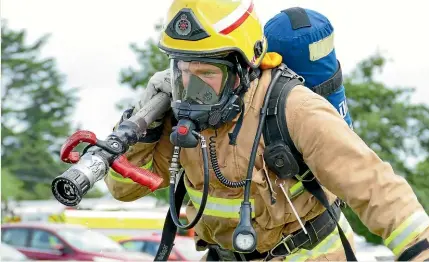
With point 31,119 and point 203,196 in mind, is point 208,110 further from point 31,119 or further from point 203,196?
point 31,119

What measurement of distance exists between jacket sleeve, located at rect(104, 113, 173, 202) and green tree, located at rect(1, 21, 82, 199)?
30435 millimetres

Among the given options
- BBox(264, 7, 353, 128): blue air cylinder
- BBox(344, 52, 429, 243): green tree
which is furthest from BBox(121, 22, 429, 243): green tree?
BBox(264, 7, 353, 128): blue air cylinder

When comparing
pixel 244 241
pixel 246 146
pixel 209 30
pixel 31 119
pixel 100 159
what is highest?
pixel 209 30

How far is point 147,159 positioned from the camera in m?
4.73

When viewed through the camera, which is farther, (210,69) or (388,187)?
(210,69)

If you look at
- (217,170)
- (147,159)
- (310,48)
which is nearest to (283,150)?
(217,170)

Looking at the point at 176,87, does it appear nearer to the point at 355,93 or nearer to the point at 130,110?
the point at 130,110

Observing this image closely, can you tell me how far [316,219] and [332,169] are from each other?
0.67 m

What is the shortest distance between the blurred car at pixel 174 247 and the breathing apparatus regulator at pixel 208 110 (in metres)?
10.9

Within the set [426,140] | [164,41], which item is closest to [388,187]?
[164,41]

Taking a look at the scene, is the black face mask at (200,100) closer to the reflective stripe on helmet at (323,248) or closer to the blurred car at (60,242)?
the reflective stripe on helmet at (323,248)

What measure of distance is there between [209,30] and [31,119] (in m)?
34.7

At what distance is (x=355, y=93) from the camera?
82.1 ft

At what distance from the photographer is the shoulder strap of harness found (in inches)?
164
